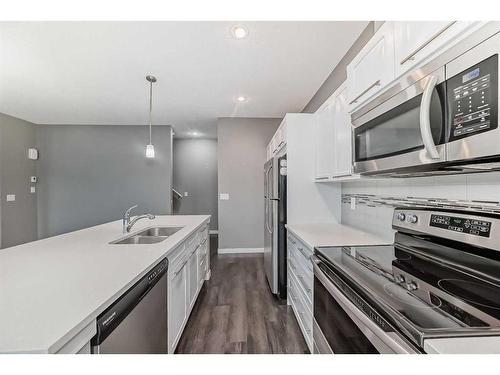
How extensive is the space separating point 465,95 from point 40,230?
22.7 feet

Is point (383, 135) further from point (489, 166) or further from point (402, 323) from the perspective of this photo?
point (402, 323)

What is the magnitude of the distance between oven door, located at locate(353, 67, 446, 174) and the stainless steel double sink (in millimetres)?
1733

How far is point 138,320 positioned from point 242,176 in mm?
3763

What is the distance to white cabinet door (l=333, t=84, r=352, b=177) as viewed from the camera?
173 cm

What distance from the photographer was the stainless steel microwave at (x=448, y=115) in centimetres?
69

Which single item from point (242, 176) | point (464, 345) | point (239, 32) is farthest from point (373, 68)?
point (242, 176)

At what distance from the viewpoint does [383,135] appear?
1.19 metres

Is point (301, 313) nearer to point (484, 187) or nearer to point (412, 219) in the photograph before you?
point (412, 219)

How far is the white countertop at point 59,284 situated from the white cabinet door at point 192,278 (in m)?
0.56

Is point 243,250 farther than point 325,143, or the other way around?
point 243,250

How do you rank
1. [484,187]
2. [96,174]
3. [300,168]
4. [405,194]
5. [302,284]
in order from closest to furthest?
[484,187], [405,194], [302,284], [300,168], [96,174]

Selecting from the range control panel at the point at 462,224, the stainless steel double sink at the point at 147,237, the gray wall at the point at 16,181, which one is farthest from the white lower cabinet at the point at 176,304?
the gray wall at the point at 16,181

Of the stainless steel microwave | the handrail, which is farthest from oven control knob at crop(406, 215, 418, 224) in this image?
the handrail

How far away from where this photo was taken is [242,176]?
4.74m
